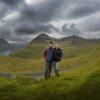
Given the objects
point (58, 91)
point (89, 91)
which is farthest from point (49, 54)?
point (89, 91)

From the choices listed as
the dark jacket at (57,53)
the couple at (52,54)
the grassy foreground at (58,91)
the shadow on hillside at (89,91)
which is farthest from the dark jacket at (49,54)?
the shadow on hillside at (89,91)

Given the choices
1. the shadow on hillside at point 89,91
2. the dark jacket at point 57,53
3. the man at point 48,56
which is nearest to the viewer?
the shadow on hillside at point 89,91

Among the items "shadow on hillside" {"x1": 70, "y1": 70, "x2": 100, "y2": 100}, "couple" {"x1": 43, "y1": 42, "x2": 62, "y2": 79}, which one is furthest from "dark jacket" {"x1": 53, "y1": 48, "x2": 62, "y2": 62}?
"shadow on hillside" {"x1": 70, "y1": 70, "x2": 100, "y2": 100}

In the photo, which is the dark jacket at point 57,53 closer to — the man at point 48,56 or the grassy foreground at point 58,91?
the man at point 48,56

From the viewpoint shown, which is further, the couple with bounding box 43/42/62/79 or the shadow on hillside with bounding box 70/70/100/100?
the couple with bounding box 43/42/62/79

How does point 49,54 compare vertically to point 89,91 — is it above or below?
above

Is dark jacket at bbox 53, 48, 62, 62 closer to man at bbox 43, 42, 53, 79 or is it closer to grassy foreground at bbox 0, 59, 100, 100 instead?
man at bbox 43, 42, 53, 79

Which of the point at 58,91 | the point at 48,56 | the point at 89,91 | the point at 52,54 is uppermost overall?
the point at 52,54

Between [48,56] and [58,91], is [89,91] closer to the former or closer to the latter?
[58,91]

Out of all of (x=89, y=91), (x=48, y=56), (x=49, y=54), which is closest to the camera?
(x=89, y=91)

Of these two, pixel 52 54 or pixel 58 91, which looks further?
pixel 52 54

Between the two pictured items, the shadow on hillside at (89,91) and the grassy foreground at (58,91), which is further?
the grassy foreground at (58,91)

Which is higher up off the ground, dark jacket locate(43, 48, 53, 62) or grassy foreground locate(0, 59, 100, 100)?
dark jacket locate(43, 48, 53, 62)

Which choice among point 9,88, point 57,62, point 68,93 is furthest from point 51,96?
point 57,62
